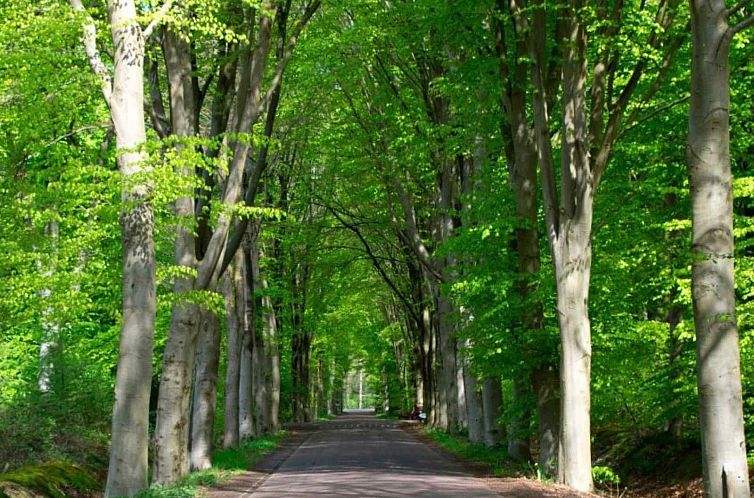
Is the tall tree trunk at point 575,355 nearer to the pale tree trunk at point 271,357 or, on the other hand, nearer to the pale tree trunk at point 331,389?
the pale tree trunk at point 271,357

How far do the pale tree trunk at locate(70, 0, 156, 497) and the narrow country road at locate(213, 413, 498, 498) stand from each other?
351 cm

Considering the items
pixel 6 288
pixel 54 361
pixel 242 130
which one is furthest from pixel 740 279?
pixel 54 361

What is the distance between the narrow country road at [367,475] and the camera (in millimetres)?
15781

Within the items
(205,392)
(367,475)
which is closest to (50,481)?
(367,475)

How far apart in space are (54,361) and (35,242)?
200 inches

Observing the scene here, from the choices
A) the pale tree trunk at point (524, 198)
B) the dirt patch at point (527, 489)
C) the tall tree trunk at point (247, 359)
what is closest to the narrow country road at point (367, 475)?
the dirt patch at point (527, 489)

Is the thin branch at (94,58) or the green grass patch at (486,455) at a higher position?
the thin branch at (94,58)

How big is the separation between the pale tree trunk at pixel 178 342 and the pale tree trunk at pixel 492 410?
10.7 meters

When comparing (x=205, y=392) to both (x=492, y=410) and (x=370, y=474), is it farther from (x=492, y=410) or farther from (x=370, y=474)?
(x=492, y=410)

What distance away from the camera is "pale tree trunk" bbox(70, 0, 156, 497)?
497 inches

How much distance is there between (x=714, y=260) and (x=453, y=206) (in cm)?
2014

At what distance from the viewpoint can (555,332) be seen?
18.4 metres

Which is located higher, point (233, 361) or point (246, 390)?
point (233, 361)

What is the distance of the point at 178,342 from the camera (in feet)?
54.9
